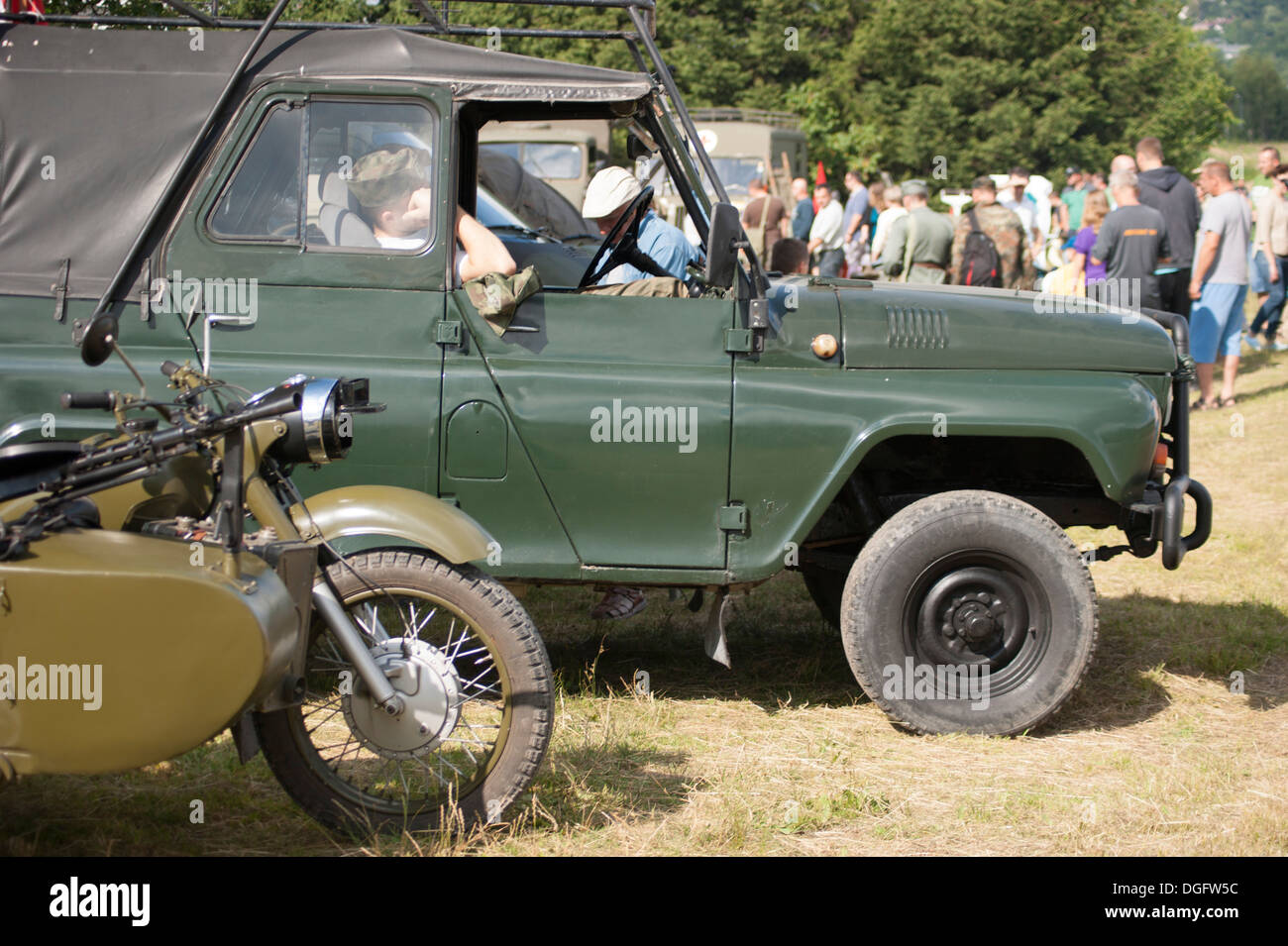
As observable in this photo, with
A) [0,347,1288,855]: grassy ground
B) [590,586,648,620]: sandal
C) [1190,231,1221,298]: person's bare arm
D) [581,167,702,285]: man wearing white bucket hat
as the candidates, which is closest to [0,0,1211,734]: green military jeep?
[0,347,1288,855]: grassy ground

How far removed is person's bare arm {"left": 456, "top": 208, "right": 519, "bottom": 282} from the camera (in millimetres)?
4508

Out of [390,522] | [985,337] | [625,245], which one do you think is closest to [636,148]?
[625,245]

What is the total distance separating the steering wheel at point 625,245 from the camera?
5.05 metres

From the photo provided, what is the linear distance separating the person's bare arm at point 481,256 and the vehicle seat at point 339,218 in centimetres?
29

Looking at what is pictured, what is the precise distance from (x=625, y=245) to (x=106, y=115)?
183 centimetres

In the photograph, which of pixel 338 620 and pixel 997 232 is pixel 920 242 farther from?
pixel 338 620

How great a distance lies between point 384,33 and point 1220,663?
161 inches

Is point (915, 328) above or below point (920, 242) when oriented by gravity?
below

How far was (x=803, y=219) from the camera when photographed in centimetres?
1744

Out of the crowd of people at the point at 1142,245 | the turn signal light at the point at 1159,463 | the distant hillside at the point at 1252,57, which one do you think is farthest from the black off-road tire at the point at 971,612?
the distant hillside at the point at 1252,57

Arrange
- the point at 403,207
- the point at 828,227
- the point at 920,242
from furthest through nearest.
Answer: the point at 828,227, the point at 920,242, the point at 403,207

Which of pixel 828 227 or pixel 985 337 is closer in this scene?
pixel 985 337
